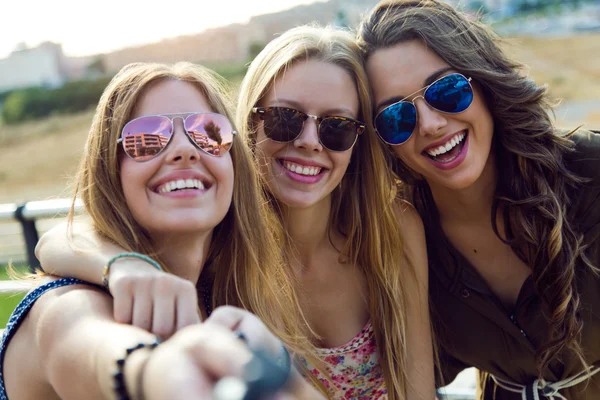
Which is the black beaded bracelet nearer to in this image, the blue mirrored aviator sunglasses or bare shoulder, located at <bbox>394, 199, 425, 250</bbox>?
the blue mirrored aviator sunglasses

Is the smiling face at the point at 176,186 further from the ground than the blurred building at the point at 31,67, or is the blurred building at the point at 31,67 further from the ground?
the smiling face at the point at 176,186

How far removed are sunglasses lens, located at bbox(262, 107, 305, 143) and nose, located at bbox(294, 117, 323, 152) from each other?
21mm

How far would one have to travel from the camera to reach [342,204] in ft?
10.0

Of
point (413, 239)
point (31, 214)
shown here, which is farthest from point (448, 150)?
point (31, 214)

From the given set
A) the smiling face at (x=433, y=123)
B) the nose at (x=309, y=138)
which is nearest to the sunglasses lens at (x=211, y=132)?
the nose at (x=309, y=138)

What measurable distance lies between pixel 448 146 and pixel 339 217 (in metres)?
0.68

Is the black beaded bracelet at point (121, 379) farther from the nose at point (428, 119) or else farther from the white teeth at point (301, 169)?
the nose at point (428, 119)

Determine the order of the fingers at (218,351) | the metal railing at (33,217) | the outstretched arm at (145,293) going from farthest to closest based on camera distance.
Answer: the metal railing at (33,217), the outstretched arm at (145,293), the fingers at (218,351)

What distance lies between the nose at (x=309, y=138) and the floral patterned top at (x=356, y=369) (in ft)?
3.00

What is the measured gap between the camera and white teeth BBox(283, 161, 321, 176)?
2.62 metres

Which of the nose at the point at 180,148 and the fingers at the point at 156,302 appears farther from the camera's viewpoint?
the nose at the point at 180,148

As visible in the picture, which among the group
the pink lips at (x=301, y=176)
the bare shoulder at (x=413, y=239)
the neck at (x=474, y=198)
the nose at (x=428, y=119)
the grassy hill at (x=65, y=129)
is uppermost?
the nose at (x=428, y=119)

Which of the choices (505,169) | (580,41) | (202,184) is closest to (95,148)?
(202,184)

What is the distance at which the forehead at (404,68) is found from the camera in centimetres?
268
